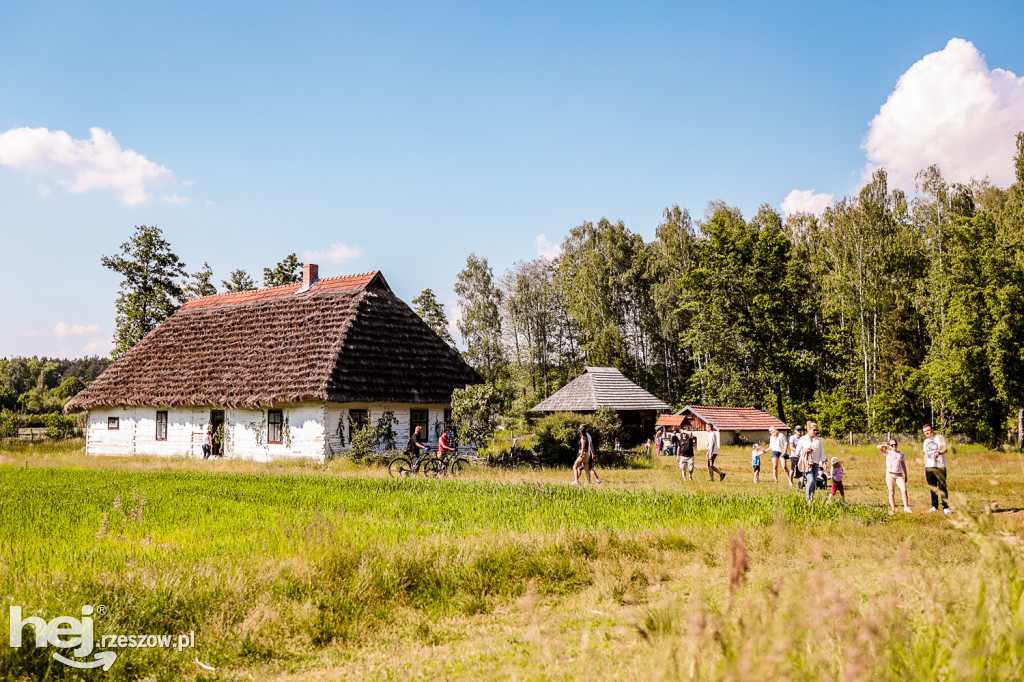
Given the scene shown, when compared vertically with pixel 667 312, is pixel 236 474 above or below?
below

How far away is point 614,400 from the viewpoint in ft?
115

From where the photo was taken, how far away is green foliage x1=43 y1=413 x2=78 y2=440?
36.7m

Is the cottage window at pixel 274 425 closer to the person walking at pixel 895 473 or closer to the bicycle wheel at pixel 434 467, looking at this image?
Result: the bicycle wheel at pixel 434 467

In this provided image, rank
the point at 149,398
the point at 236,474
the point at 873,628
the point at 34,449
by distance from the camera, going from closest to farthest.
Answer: the point at 873,628
the point at 236,474
the point at 149,398
the point at 34,449

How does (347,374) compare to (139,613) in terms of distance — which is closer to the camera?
(139,613)

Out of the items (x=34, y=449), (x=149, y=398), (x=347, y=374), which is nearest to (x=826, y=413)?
(x=347, y=374)

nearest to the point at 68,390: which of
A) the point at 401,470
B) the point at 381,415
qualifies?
the point at 381,415

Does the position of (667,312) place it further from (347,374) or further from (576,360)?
(347,374)

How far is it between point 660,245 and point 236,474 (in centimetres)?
3842

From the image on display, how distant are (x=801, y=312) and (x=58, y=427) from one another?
1782 inches

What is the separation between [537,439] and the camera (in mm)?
22812

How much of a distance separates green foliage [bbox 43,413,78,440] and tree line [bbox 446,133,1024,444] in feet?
85.1

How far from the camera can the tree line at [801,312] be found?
29281 mm

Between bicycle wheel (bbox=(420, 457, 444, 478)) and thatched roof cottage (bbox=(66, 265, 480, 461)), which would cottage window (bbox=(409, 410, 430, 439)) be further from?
bicycle wheel (bbox=(420, 457, 444, 478))
